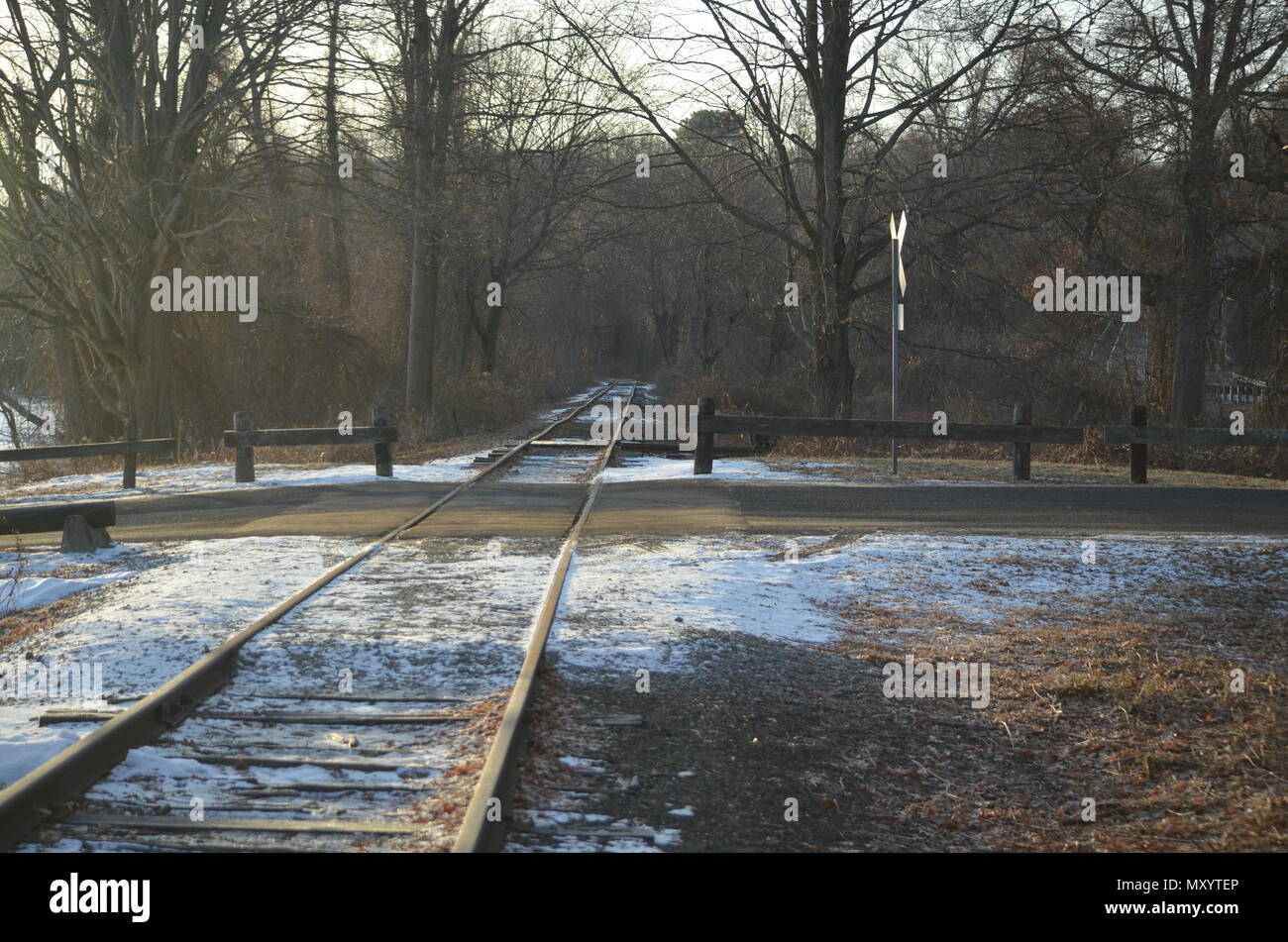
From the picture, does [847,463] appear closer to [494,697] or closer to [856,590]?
[856,590]

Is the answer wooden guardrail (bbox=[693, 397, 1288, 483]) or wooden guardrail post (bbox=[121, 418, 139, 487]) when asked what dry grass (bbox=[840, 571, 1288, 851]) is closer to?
wooden guardrail (bbox=[693, 397, 1288, 483])

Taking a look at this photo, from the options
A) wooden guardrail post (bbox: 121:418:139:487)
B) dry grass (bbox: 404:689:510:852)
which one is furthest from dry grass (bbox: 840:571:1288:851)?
wooden guardrail post (bbox: 121:418:139:487)

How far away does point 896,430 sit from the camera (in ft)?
59.9

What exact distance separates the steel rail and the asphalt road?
496 cm

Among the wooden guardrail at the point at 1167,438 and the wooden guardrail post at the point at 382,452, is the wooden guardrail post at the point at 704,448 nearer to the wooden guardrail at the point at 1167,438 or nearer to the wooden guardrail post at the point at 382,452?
the wooden guardrail post at the point at 382,452

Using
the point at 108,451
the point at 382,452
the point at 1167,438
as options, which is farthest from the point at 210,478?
the point at 1167,438

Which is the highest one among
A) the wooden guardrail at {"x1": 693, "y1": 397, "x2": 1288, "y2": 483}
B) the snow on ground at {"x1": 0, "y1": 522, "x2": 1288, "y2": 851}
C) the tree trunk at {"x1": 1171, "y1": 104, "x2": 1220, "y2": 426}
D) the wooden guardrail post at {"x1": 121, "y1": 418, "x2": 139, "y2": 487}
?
the tree trunk at {"x1": 1171, "y1": 104, "x2": 1220, "y2": 426}

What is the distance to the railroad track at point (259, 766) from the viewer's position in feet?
16.8

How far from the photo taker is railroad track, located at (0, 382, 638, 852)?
5.12 meters

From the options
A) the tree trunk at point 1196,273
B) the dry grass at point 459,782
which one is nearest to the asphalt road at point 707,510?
the dry grass at point 459,782

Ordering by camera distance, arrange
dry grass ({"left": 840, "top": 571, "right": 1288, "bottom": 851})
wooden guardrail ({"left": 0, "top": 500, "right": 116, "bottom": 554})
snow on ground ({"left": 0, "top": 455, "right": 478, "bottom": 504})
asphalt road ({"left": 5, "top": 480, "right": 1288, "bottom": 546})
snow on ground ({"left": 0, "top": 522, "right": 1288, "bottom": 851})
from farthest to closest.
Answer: snow on ground ({"left": 0, "top": 455, "right": 478, "bottom": 504})
asphalt road ({"left": 5, "top": 480, "right": 1288, "bottom": 546})
wooden guardrail ({"left": 0, "top": 500, "right": 116, "bottom": 554})
snow on ground ({"left": 0, "top": 522, "right": 1288, "bottom": 851})
dry grass ({"left": 840, "top": 571, "right": 1288, "bottom": 851})

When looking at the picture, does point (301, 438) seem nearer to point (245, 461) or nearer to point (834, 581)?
point (245, 461)

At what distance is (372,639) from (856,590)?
4.40 meters

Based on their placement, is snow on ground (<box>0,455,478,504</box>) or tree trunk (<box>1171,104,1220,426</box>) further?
tree trunk (<box>1171,104,1220,426</box>)
